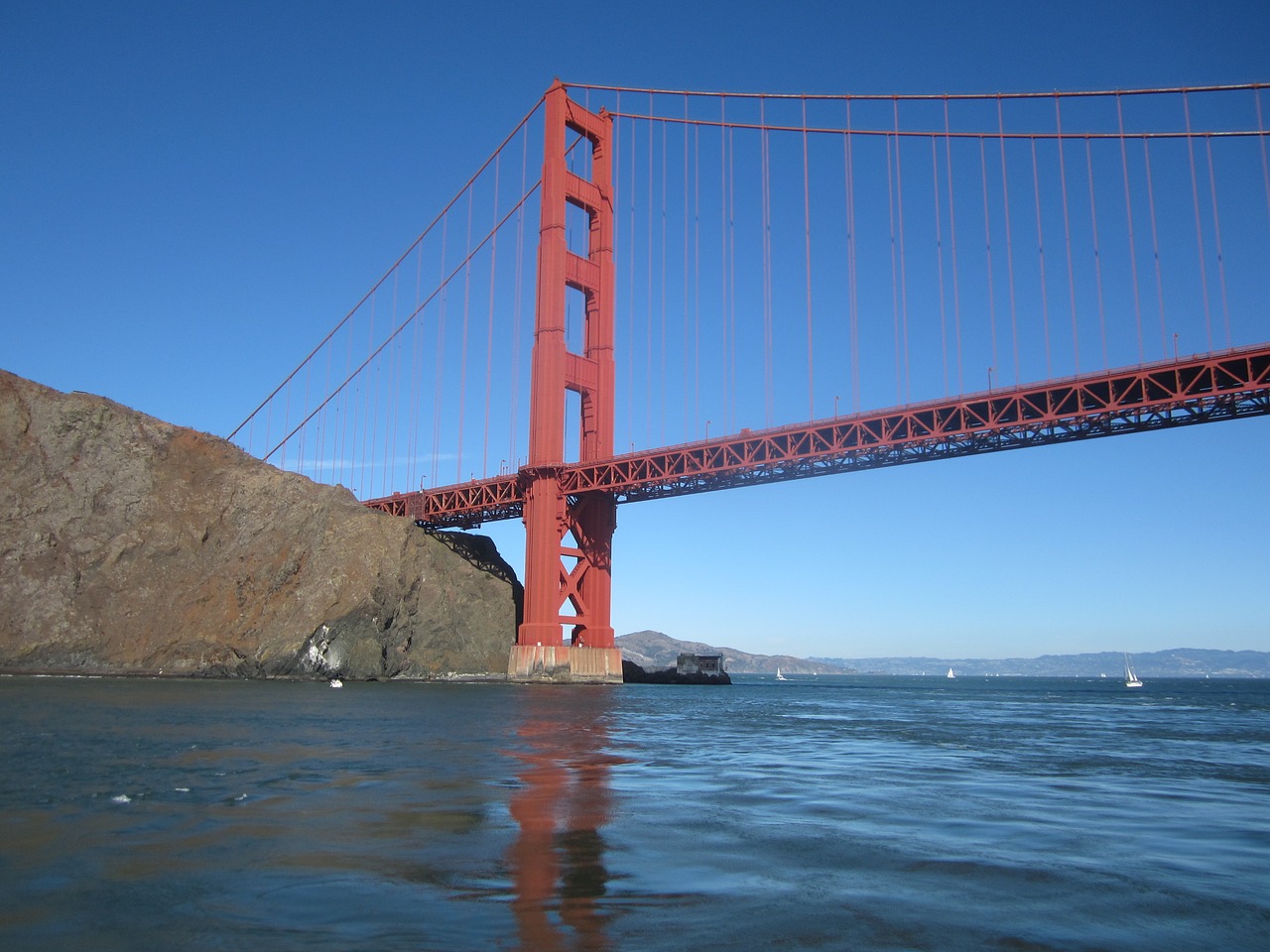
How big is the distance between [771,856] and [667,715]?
2501 cm

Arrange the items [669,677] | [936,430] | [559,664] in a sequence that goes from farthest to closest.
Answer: [669,677]
[559,664]
[936,430]

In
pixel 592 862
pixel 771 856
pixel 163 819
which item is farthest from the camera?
pixel 163 819

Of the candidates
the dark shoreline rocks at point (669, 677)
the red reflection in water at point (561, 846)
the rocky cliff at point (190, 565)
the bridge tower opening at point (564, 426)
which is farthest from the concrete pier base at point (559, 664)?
the red reflection in water at point (561, 846)

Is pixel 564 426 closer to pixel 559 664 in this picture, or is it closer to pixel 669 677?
pixel 559 664

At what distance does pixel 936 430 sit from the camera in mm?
48844

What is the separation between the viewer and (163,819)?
980cm

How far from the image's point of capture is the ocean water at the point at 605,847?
625cm

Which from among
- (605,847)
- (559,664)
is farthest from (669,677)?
(605,847)

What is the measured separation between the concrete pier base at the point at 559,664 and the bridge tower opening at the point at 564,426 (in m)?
0.06

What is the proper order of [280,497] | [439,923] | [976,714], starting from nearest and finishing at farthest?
[439,923]
[976,714]
[280,497]

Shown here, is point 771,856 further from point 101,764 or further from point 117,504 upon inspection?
point 117,504

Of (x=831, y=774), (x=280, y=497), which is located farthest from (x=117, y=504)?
(x=831, y=774)

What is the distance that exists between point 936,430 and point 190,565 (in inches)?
1827

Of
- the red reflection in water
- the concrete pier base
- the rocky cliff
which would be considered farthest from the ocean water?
the rocky cliff
